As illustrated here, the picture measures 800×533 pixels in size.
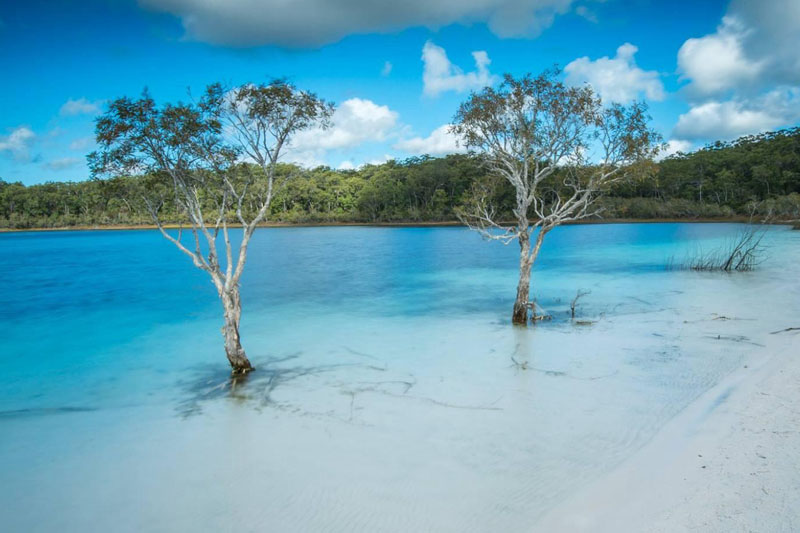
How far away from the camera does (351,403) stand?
8773 mm

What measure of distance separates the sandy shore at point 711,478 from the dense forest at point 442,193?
2128 inches

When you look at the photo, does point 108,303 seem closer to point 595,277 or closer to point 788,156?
point 595,277

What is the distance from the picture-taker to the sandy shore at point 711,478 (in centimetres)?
462

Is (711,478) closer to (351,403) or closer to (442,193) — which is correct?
(351,403)

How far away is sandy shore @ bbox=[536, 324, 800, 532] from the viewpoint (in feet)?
15.2

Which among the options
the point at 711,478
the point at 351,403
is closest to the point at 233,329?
the point at 351,403

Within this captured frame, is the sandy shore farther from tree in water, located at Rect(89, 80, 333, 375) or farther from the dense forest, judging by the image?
the dense forest

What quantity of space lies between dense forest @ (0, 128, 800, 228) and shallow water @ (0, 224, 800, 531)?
45.0 meters

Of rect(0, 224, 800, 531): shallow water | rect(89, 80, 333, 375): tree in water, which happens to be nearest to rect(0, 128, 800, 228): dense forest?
rect(0, 224, 800, 531): shallow water

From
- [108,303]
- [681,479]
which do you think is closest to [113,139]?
[681,479]

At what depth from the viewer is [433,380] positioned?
996cm

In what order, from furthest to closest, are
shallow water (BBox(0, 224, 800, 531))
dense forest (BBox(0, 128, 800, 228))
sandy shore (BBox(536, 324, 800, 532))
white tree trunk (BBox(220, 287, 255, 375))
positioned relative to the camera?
dense forest (BBox(0, 128, 800, 228)) → white tree trunk (BBox(220, 287, 255, 375)) → shallow water (BBox(0, 224, 800, 531)) → sandy shore (BBox(536, 324, 800, 532))

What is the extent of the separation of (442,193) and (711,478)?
90.5m

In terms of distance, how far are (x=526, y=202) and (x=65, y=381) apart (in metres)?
11.9
